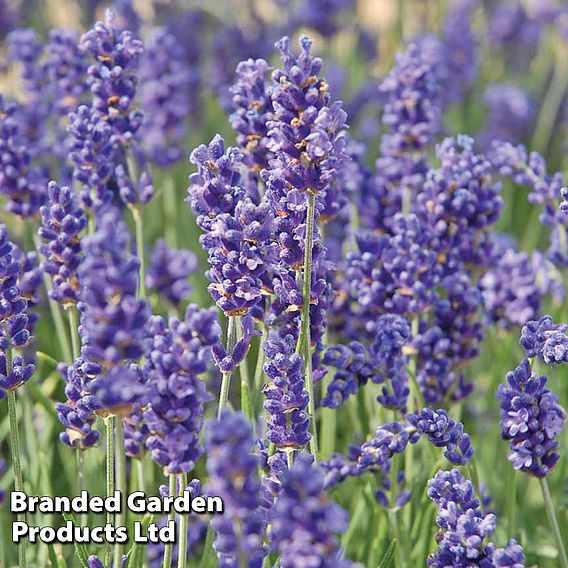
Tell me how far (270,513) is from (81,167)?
1.18 meters

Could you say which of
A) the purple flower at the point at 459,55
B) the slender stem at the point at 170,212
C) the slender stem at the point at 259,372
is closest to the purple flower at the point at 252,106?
the slender stem at the point at 259,372

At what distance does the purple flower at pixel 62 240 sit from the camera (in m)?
2.20

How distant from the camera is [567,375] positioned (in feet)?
9.48

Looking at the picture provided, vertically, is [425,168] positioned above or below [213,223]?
above

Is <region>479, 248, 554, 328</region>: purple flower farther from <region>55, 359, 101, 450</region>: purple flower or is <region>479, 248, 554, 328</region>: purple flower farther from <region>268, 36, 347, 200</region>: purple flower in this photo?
<region>55, 359, 101, 450</region>: purple flower

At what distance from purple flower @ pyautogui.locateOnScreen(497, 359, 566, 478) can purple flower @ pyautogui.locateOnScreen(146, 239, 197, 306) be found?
1391mm

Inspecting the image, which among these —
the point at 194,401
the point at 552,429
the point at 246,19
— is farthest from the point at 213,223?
the point at 246,19

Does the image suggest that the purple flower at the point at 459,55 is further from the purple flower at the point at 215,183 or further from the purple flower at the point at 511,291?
the purple flower at the point at 215,183

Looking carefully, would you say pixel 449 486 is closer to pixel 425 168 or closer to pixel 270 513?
pixel 270 513

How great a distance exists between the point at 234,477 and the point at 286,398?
51 cm

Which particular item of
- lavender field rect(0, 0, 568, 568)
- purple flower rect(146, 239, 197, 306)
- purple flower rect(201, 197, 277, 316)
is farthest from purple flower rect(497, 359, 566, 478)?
purple flower rect(146, 239, 197, 306)

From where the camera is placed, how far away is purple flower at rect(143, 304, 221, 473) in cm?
158

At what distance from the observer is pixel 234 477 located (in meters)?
1.34

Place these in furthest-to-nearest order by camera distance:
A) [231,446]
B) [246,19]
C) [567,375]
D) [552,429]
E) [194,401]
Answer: [246,19], [567,375], [552,429], [194,401], [231,446]
